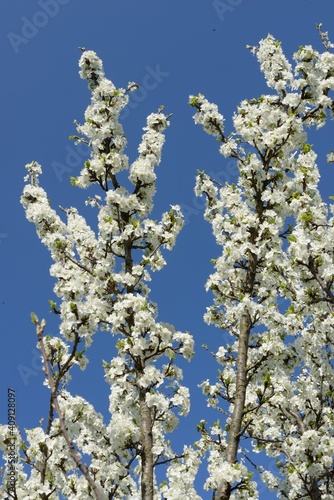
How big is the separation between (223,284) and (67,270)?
165 inches

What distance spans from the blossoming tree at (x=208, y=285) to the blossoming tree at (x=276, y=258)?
1.2 inches

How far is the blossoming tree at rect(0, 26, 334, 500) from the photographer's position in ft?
24.3

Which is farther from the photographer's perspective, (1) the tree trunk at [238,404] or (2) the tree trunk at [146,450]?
(1) the tree trunk at [238,404]

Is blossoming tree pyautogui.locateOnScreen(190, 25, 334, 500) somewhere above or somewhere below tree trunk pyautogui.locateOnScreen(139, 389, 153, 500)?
above

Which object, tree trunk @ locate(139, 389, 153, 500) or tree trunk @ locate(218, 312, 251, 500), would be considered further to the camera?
tree trunk @ locate(218, 312, 251, 500)

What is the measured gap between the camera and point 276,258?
9.02 m

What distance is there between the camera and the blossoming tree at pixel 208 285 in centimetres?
741

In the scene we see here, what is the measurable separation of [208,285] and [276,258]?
1.88 metres

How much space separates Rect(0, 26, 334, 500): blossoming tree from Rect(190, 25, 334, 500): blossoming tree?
0.10 ft

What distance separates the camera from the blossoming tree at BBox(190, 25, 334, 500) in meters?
8.62

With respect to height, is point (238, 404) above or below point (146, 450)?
above

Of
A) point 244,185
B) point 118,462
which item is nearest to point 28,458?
point 118,462

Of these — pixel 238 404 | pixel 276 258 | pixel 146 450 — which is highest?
pixel 276 258

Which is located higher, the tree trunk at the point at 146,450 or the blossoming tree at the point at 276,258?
the blossoming tree at the point at 276,258
